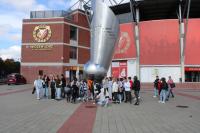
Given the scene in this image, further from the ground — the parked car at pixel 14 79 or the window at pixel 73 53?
the window at pixel 73 53

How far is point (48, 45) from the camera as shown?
166 ft

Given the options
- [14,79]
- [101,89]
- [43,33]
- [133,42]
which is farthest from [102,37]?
[43,33]

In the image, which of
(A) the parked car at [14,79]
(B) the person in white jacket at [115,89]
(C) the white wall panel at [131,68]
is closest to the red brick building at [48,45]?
(A) the parked car at [14,79]

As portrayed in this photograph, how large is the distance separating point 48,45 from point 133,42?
48.2 ft

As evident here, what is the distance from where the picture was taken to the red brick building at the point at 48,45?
165ft

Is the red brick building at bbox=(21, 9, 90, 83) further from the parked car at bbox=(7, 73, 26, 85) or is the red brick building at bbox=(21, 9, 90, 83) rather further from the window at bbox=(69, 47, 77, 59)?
the parked car at bbox=(7, 73, 26, 85)

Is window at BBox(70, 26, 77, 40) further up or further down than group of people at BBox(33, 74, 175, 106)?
further up

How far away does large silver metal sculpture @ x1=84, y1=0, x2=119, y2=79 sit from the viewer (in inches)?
887

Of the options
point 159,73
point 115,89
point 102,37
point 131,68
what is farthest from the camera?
point 131,68

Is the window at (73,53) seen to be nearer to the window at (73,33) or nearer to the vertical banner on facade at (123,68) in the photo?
the window at (73,33)

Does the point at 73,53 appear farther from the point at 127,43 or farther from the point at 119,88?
the point at 119,88

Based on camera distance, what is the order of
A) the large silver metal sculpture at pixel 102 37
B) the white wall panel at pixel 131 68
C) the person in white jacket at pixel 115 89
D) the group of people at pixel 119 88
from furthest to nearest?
the white wall panel at pixel 131 68
the large silver metal sculpture at pixel 102 37
the person in white jacket at pixel 115 89
the group of people at pixel 119 88

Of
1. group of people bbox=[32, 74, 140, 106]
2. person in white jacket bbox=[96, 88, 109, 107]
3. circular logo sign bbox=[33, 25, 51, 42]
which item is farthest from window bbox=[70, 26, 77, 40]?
person in white jacket bbox=[96, 88, 109, 107]

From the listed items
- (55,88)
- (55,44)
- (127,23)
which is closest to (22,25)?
(55,44)
